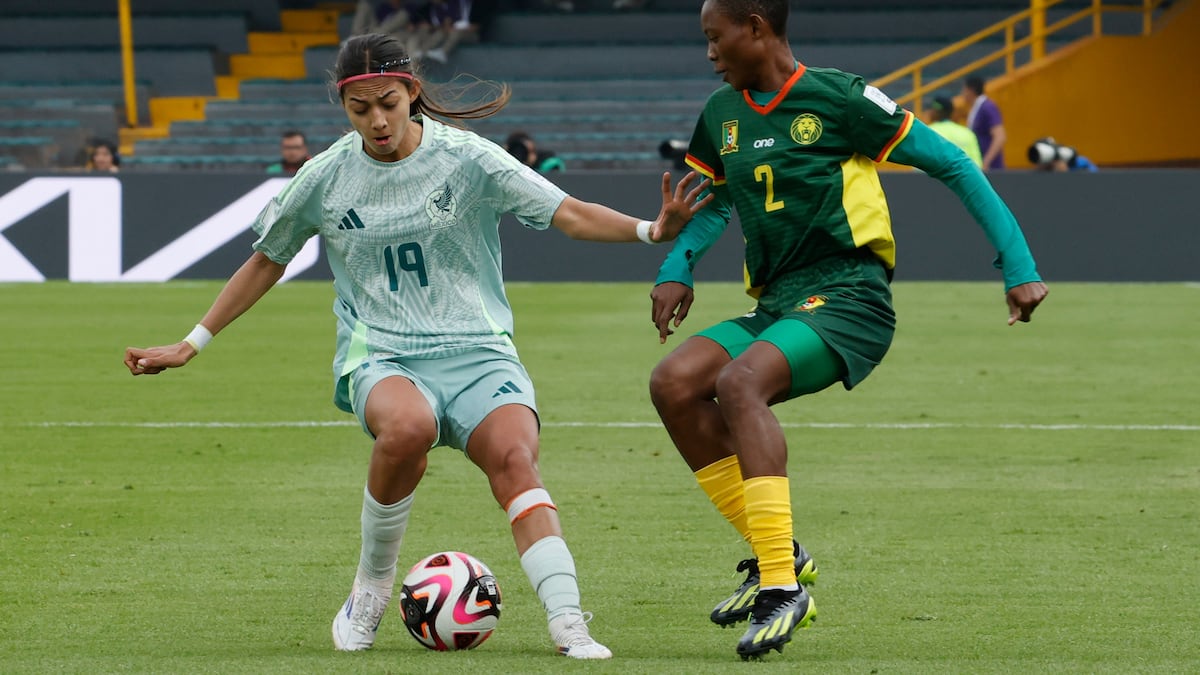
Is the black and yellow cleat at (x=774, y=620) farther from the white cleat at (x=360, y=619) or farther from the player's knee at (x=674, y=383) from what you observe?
the white cleat at (x=360, y=619)

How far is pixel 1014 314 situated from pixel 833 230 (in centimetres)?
58

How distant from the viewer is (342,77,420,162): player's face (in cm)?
479

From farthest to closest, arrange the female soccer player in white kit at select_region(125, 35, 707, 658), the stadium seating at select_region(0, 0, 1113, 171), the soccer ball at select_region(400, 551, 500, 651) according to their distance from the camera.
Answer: the stadium seating at select_region(0, 0, 1113, 171) < the soccer ball at select_region(400, 551, 500, 651) < the female soccer player in white kit at select_region(125, 35, 707, 658)

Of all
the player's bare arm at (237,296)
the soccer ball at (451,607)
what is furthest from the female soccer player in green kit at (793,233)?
the player's bare arm at (237,296)

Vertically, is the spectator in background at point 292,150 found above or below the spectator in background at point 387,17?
above

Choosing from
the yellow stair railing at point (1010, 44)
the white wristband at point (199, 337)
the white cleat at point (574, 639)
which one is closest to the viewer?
the white cleat at point (574, 639)

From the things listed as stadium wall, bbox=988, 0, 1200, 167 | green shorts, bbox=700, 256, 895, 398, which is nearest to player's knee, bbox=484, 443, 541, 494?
green shorts, bbox=700, 256, 895, 398

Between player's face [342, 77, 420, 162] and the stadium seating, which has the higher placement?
player's face [342, 77, 420, 162]

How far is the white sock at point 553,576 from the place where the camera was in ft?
15.1

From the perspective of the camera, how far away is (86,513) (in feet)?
23.0

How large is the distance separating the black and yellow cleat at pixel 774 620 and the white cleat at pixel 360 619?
3.52 ft

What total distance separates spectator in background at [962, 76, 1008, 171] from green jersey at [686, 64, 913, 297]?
15.2 m

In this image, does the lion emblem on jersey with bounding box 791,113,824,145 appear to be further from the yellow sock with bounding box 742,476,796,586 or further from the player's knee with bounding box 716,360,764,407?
the yellow sock with bounding box 742,476,796,586

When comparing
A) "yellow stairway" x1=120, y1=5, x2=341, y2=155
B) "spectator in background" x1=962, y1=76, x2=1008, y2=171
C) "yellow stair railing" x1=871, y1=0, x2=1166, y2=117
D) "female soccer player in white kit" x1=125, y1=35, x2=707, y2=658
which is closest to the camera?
"female soccer player in white kit" x1=125, y1=35, x2=707, y2=658
